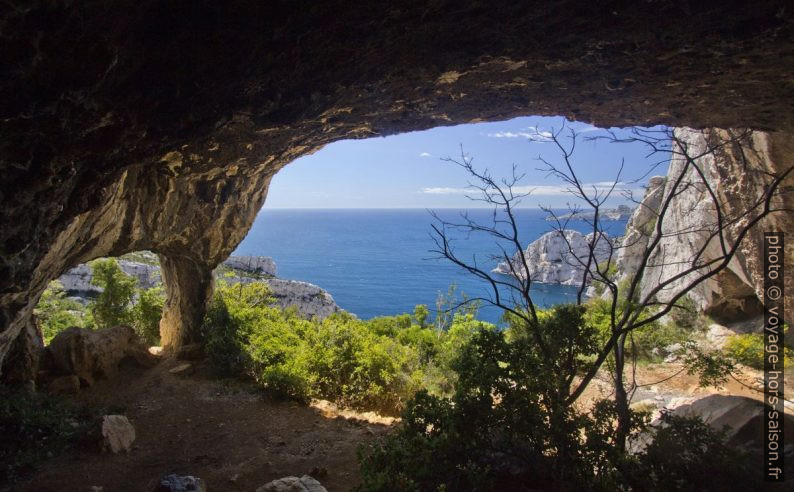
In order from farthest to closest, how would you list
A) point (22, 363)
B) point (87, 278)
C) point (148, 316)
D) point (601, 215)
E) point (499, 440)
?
point (87, 278) → point (148, 316) → point (22, 363) → point (601, 215) → point (499, 440)

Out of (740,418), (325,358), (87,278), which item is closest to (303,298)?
(87,278)

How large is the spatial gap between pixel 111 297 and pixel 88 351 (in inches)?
179

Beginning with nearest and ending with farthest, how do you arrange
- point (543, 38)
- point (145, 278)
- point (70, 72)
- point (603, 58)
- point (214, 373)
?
1. point (70, 72)
2. point (543, 38)
3. point (603, 58)
4. point (214, 373)
5. point (145, 278)

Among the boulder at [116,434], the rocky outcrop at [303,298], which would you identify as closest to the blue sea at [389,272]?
the rocky outcrop at [303,298]

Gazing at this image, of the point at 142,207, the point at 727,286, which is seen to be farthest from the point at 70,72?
the point at 727,286

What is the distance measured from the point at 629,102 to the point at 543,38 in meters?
2.38

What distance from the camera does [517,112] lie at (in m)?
6.75

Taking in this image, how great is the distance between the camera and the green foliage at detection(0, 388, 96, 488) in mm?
6059

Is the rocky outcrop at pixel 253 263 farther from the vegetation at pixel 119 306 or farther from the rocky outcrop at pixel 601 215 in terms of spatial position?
the rocky outcrop at pixel 601 215

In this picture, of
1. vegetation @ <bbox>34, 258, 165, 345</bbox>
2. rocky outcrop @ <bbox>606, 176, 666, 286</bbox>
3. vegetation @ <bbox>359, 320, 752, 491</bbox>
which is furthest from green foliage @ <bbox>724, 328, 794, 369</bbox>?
vegetation @ <bbox>34, 258, 165, 345</bbox>

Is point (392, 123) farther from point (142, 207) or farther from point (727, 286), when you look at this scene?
point (727, 286)

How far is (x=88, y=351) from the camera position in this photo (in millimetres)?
9969

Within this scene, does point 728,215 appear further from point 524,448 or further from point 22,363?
point 22,363

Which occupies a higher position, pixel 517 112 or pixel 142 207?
pixel 517 112
